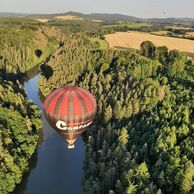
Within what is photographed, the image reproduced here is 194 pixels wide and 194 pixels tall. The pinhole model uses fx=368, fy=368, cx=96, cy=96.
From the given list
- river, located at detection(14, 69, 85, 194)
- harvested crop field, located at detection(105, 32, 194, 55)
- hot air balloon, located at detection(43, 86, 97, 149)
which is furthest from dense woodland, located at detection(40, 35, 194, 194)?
harvested crop field, located at detection(105, 32, 194, 55)

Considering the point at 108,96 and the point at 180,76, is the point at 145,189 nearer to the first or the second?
the point at 108,96

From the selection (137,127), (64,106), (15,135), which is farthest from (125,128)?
(64,106)

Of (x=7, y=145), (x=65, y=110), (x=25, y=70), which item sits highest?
(x=65, y=110)

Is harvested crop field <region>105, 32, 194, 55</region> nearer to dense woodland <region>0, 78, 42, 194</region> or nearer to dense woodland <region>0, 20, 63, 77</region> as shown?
dense woodland <region>0, 20, 63, 77</region>

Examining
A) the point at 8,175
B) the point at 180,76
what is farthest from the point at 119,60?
the point at 8,175

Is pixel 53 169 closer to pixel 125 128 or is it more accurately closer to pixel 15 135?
pixel 15 135
